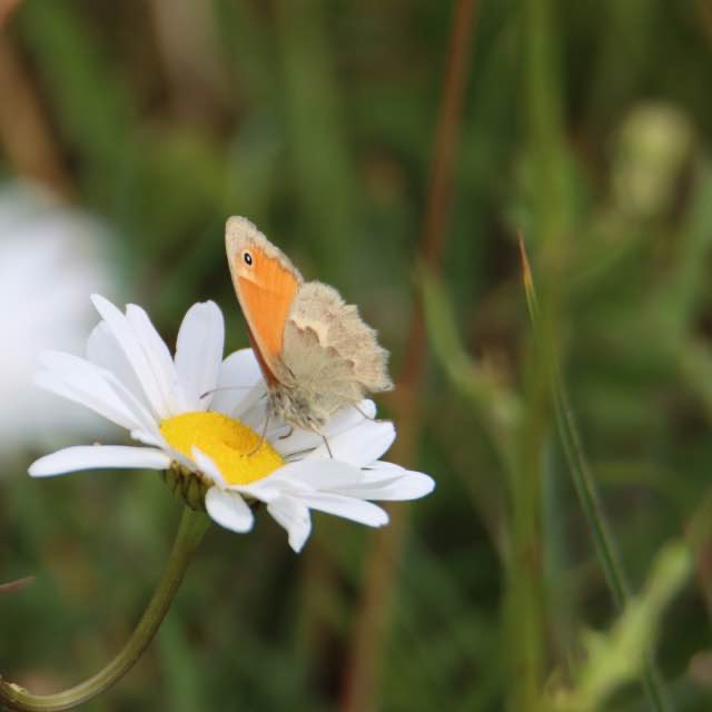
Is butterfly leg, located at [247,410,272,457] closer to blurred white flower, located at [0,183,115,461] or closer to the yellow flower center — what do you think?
the yellow flower center

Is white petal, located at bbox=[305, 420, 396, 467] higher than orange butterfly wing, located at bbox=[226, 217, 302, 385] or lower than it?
lower

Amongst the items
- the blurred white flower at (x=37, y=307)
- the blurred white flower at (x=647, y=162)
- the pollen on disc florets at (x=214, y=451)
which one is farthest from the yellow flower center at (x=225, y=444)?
the blurred white flower at (x=647, y=162)

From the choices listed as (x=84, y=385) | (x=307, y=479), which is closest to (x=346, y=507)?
(x=307, y=479)

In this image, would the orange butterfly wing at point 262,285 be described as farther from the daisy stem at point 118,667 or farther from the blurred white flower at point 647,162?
the blurred white flower at point 647,162

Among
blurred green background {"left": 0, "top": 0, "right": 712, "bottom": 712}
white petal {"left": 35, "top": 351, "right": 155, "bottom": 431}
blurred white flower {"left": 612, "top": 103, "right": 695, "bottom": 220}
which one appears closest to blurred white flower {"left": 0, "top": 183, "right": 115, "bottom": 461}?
blurred green background {"left": 0, "top": 0, "right": 712, "bottom": 712}

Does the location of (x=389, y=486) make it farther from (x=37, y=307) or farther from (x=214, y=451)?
(x=37, y=307)

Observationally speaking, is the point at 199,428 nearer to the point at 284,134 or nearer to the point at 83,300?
the point at 83,300

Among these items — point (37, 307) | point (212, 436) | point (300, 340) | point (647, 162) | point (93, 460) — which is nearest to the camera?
point (93, 460)
